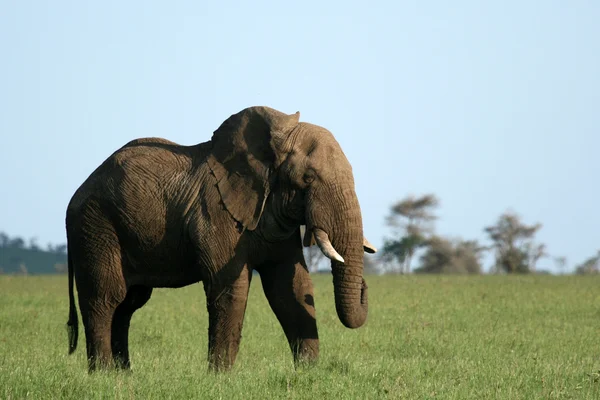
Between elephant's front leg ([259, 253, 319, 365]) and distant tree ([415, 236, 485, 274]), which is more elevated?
distant tree ([415, 236, 485, 274])

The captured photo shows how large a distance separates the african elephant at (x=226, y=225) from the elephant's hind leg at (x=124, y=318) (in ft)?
0.55

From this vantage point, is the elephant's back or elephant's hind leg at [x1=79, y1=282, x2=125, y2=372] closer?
the elephant's back

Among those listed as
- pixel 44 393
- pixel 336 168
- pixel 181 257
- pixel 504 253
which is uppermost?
pixel 504 253

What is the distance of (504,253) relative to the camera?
257 ft

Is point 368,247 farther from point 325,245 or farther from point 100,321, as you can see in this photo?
point 100,321

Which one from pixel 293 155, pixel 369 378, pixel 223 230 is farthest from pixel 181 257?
pixel 369 378

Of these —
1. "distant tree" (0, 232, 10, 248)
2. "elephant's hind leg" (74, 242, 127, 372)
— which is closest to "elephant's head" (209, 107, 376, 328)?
"elephant's hind leg" (74, 242, 127, 372)

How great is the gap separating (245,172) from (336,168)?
1163mm

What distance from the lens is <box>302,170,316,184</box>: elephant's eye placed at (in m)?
11.2

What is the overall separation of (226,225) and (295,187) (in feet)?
3.08

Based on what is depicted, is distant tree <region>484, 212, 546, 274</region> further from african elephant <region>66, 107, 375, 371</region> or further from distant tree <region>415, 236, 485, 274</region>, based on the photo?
african elephant <region>66, 107, 375, 371</region>

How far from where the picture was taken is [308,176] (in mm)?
11234

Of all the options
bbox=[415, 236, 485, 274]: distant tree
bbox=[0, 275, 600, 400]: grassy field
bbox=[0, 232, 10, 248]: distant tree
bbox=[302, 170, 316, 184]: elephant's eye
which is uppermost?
bbox=[0, 232, 10, 248]: distant tree

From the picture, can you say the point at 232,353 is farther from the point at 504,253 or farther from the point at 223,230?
the point at 504,253
